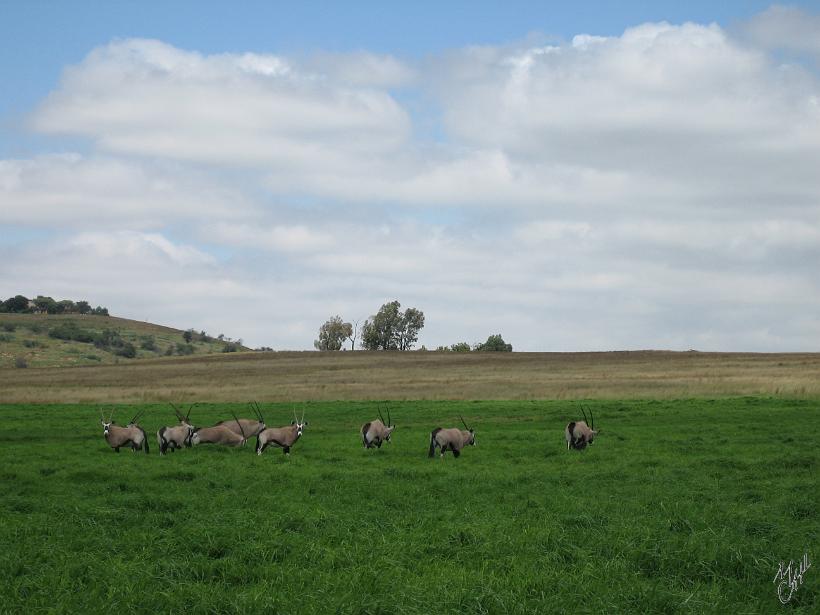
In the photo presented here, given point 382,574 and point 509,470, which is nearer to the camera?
point 382,574

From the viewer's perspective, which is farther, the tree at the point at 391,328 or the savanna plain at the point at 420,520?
the tree at the point at 391,328

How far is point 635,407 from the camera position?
3878 centimetres

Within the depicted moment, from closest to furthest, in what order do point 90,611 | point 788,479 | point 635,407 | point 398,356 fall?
point 90,611
point 788,479
point 635,407
point 398,356

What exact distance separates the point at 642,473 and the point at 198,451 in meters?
12.8

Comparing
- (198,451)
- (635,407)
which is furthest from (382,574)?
(635,407)

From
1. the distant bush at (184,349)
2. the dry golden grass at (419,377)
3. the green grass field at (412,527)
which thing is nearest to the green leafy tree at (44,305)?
the distant bush at (184,349)

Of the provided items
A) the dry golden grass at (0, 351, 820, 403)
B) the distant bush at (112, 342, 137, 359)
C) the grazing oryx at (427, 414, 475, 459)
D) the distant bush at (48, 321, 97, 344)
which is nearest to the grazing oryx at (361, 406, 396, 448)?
the grazing oryx at (427, 414, 475, 459)

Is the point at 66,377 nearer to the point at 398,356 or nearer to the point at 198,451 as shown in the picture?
the point at 398,356

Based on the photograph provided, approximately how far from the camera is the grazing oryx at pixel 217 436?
27.1 metres

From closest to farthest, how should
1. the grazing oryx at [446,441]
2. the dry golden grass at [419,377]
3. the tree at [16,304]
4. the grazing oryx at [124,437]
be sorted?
the grazing oryx at [446,441], the grazing oryx at [124,437], the dry golden grass at [419,377], the tree at [16,304]

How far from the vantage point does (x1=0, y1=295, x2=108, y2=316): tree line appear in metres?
160

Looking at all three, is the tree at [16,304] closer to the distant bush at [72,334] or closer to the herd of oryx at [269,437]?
the distant bush at [72,334]

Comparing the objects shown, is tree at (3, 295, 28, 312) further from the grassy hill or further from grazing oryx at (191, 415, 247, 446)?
grazing oryx at (191, 415, 247, 446)

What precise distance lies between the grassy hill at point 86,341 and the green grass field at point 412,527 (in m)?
85.3
